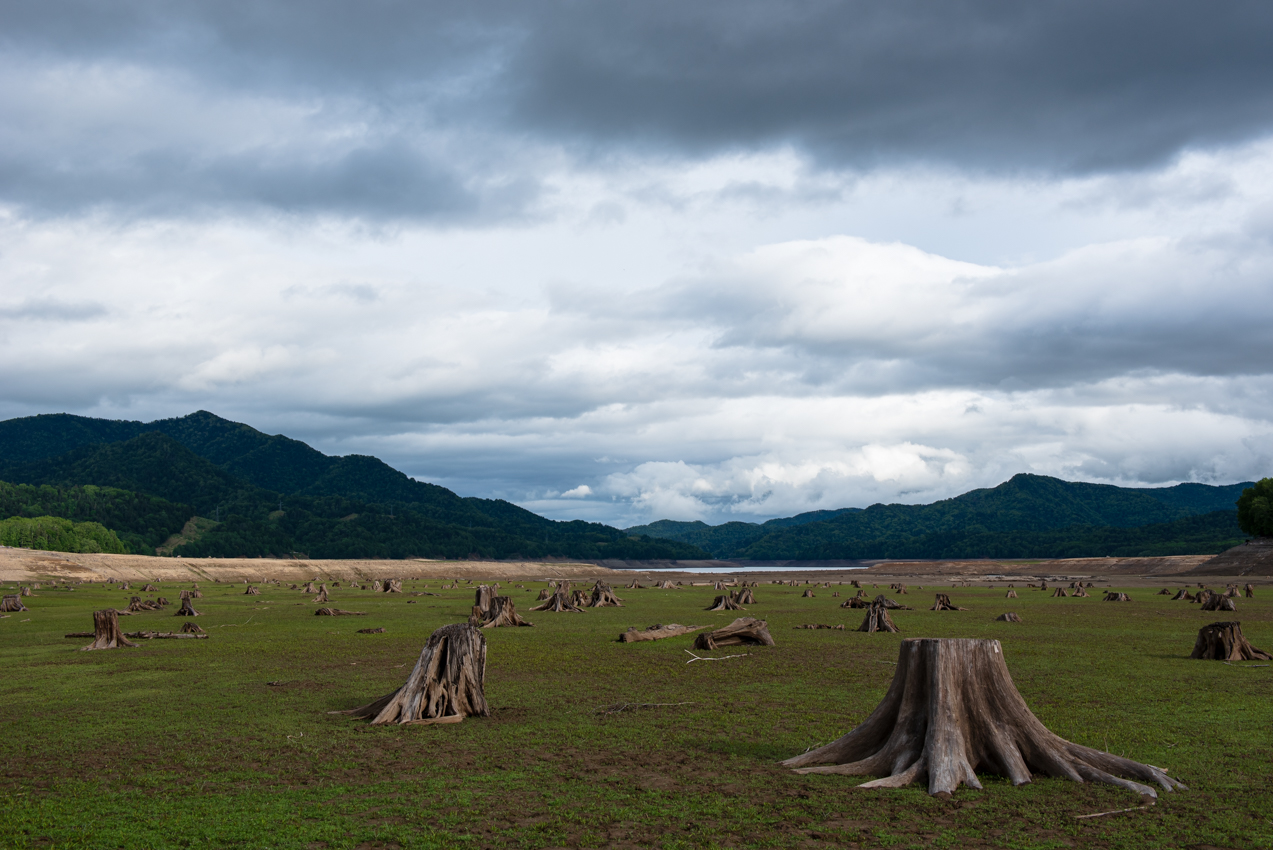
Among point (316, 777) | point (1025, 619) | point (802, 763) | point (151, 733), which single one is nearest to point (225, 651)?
point (151, 733)

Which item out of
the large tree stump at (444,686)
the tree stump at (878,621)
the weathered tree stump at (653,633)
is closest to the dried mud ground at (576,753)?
the large tree stump at (444,686)

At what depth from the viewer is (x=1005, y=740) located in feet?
31.3

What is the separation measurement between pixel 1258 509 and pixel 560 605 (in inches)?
4342

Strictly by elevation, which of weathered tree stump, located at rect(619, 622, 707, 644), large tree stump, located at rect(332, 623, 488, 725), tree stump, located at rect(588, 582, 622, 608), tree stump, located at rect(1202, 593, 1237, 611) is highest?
large tree stump, located at rect(332, 623, 488, 725)

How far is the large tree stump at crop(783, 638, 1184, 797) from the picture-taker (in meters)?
9.22

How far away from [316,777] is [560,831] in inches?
147

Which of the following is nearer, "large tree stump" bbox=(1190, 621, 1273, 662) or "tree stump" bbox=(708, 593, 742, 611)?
"large tree stump" bbox=(1190, 621, 1273, 662)

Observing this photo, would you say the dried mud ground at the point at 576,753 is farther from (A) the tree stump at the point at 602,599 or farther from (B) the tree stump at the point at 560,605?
(A) the tree stump at the point at 602,599

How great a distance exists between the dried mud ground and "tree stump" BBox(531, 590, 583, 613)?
18.2 metres

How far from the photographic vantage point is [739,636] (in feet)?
80.6

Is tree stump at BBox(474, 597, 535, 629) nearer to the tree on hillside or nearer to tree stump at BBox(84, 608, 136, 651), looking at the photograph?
tree stump at BBox(84, 608, 136, 651)

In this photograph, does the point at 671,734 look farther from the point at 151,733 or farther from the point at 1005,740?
the point at 151,733

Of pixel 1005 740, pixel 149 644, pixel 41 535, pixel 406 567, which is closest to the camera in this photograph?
pixel 1005 740

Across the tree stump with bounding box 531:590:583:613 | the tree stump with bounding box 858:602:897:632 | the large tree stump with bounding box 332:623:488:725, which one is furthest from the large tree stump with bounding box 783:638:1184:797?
the tree stump with bounding box 531:590:583:613
